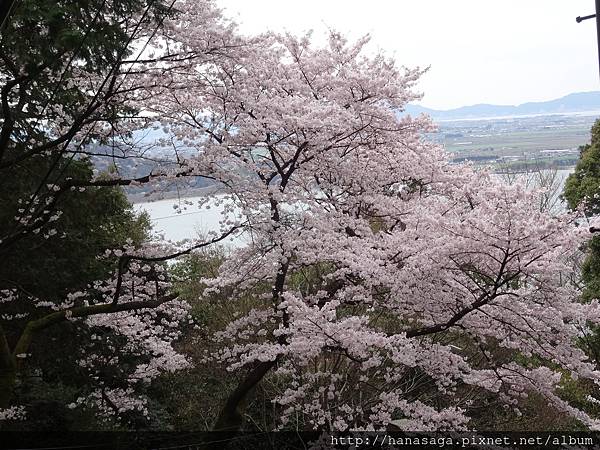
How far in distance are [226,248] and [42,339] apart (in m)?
7.46

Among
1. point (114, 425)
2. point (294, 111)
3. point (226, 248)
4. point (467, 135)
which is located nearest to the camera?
point (294, 111)

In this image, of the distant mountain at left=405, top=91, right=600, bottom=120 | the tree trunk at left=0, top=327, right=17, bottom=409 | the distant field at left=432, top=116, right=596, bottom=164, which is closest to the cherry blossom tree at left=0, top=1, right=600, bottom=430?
the tree trunk at left=0, top=327, right=17, bottom=409

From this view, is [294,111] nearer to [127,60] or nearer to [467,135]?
[127,60]

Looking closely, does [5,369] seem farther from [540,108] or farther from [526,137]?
[540,108]

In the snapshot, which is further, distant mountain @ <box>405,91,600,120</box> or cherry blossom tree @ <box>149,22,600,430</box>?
distant mountain @ <box>405,91,600,120</box>

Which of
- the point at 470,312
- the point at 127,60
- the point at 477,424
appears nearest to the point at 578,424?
the point at 477,424

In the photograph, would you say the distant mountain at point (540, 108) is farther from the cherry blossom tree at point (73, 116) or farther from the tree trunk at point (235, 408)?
the cherry blossom tree at point (73, 116)

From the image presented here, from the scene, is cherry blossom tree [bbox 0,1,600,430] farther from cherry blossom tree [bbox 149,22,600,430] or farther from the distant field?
the distant field

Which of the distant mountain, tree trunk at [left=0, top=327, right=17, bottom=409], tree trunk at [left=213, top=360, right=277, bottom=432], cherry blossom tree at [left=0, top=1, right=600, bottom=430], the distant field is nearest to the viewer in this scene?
tree trunk at [left=0, top=327, right=17, bottom=409]

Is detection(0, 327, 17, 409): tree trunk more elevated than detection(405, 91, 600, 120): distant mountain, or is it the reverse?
detection(405, 91, 600, 120): distant mountain

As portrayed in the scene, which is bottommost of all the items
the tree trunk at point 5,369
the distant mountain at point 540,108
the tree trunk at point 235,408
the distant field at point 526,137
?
the tree trunk at point 235,408

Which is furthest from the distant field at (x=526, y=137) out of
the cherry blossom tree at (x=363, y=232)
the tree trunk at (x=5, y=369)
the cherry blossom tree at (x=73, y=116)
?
the tree trunk at (x=5, y=369)

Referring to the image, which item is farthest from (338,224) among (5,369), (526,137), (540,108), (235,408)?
(540,108)

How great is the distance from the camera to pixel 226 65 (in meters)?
4.78
